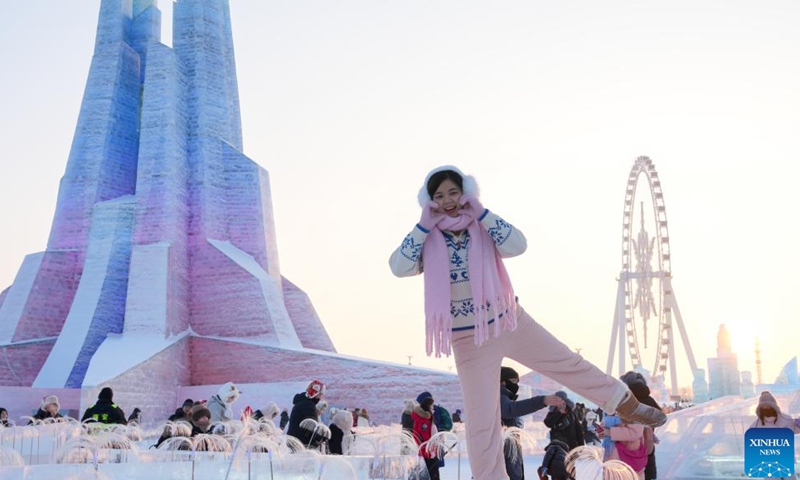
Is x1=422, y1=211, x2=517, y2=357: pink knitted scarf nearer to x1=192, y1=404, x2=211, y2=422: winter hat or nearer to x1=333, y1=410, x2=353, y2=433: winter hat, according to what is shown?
x1=192, y1=404, x2=211, y2=422: winter hat

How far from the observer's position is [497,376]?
13.6ft

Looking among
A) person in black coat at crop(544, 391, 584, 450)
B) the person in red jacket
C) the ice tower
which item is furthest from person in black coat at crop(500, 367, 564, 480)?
the ice tower

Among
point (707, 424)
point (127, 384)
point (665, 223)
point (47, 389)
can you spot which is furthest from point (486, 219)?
point (665, 223)

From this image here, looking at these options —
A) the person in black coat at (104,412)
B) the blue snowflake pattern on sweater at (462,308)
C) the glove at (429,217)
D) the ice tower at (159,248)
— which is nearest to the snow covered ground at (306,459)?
the person in black coat at (104,412)

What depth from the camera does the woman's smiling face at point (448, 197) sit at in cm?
434

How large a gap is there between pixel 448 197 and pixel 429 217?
127 mm

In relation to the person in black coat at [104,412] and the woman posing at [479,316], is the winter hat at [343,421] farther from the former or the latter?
the woman posing at [479,316]

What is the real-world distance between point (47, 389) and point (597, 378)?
931 inches

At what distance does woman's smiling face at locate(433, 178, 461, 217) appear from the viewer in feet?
14.2

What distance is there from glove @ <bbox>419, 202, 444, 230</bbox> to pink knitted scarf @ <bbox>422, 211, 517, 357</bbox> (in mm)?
24

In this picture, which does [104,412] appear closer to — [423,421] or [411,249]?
[423,421]

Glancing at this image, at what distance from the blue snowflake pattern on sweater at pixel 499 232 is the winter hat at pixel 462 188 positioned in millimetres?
176

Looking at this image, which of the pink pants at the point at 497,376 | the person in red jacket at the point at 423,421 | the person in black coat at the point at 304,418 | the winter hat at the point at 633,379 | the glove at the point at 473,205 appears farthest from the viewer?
the person in red jacket at the point at 423,421

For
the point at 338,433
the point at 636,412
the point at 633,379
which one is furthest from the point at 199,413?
the point at 636,412
